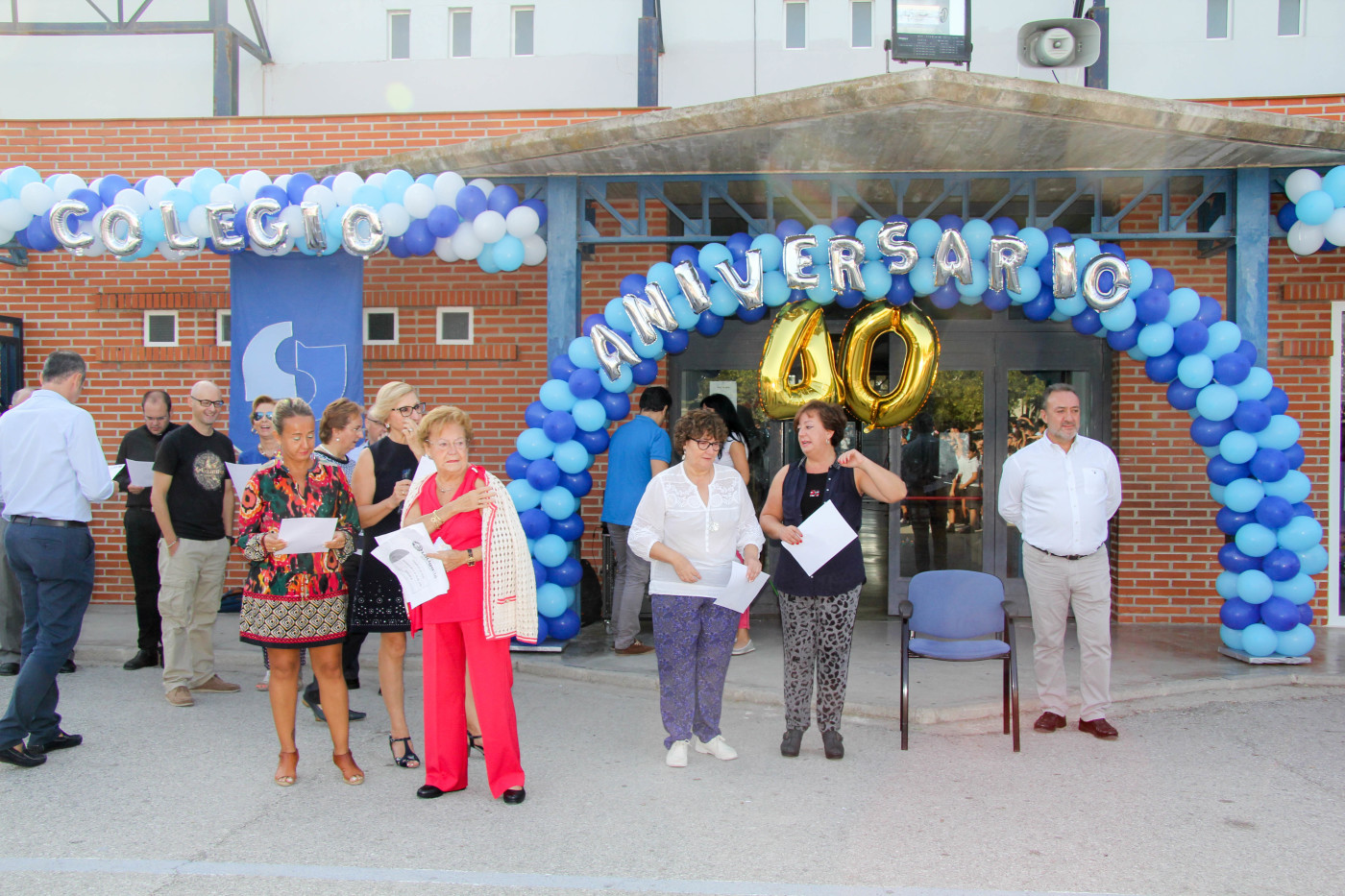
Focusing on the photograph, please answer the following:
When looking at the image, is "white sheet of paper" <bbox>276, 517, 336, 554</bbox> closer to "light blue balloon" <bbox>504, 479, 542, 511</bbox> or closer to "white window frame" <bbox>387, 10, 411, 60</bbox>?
"light blue balloon" <bbox>504, 479, 542, 511</bbox>

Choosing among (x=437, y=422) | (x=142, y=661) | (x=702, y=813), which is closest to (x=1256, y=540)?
(x=702, y=813)

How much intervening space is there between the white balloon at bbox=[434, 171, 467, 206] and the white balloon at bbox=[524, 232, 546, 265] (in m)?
0.56

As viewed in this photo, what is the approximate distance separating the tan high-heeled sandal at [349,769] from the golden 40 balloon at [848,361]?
388cm

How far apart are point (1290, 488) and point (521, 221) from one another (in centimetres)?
530

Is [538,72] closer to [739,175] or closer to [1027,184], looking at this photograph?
[739,175]

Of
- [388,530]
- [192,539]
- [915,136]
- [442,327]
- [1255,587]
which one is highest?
[915,136]

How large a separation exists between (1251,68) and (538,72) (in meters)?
7.73

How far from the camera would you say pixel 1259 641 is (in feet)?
20.6

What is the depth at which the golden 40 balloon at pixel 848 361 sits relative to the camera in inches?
278

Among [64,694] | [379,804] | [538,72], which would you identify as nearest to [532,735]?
[379,804]

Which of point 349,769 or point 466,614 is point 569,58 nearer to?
point 466,614

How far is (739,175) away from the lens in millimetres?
6914

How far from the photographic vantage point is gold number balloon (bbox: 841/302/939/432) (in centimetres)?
711

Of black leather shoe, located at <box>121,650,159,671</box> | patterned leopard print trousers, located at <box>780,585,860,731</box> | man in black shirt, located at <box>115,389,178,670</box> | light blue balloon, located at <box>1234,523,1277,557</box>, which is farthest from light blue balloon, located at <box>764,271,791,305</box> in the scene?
black leather shoe, located at <box>121,650,159,671</box>
